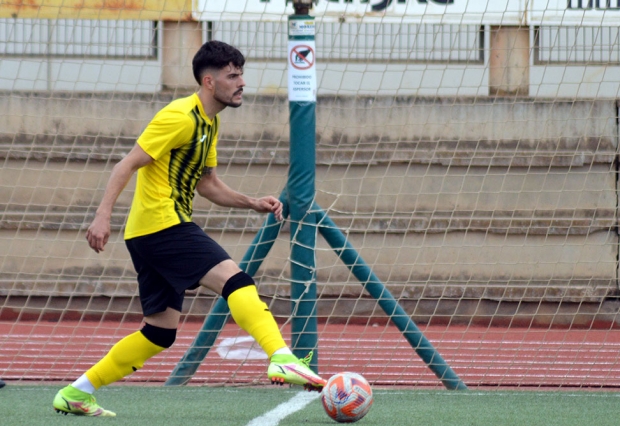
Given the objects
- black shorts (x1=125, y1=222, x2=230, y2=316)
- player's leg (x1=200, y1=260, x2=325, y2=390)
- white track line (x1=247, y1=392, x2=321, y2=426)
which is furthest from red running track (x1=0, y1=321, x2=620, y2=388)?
player's leg (x1=200, y1=260, x2=325, y2=390)

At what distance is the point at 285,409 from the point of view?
4.80 metres

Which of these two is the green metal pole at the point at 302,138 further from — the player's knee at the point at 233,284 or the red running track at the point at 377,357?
the player's knee at the point at 233,284

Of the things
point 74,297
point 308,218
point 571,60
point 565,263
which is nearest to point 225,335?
point 74,297

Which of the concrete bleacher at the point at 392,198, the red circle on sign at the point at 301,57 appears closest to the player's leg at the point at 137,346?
the red circle on sign at the point at 301,57

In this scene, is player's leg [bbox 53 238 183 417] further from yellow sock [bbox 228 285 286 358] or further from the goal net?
the goal net

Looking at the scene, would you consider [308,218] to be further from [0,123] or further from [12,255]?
[0,123]

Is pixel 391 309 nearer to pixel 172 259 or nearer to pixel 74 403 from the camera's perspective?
pixel 172 259

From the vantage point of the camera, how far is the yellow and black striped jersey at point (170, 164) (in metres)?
4.26

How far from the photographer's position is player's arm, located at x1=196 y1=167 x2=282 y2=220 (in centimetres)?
473

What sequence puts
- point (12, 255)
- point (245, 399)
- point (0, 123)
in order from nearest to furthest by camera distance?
point (245, 399), point (12, 255), point (0, 123)

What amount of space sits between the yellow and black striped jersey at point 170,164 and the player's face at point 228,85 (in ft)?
0.34

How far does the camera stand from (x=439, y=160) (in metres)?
9.67

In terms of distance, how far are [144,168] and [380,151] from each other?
5.60 m

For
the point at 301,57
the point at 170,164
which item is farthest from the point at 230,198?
the point at 301,57
